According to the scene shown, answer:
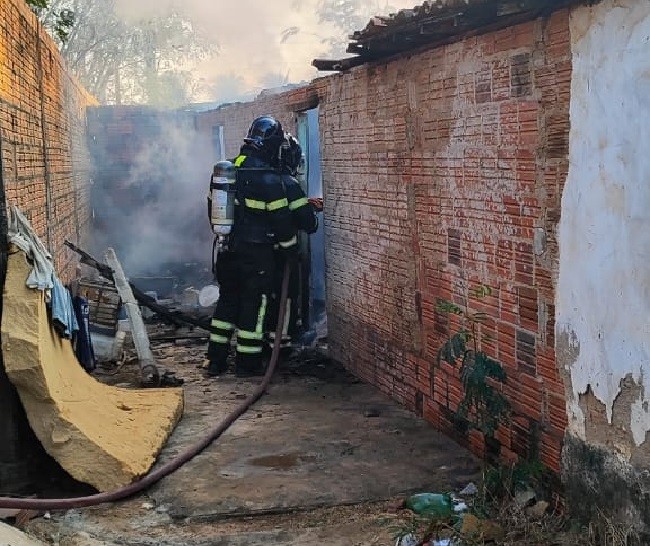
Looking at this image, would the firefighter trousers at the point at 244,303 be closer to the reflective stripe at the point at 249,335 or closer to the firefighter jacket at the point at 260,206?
the reflective stripe at the point at 249,335

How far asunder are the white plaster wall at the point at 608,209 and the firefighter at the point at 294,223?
14.3 feet

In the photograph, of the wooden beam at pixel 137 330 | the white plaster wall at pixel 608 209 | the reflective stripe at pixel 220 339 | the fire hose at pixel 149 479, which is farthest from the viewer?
the reflective stripe at pixel 220 339

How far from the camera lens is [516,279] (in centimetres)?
550

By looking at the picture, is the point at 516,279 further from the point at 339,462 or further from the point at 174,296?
the point at 174,296

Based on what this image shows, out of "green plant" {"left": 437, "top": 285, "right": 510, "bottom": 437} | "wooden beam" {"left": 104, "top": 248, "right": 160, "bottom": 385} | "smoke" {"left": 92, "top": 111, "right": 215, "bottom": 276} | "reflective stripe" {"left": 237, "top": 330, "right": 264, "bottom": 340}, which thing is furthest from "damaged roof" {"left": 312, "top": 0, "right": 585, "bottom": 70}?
"smoke" {"left": 92, "top": 111, "right": 215, "bottom": 276}

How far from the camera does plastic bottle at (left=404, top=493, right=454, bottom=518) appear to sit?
16.7 ft

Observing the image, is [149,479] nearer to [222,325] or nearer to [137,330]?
[137,330]

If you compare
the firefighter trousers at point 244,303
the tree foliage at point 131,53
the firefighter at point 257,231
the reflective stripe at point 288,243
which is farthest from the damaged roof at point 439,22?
the tree foliage at point 131,53

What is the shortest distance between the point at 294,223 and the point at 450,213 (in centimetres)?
287

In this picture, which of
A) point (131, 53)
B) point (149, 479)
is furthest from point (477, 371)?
point (131, 53)

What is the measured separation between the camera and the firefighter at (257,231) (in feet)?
29.0

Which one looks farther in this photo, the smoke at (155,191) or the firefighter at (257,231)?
the smoke at (155,191)

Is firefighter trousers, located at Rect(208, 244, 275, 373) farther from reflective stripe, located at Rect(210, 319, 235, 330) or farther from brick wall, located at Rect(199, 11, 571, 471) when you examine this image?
brick wall, located at Rect(199, 11, 571, 471)

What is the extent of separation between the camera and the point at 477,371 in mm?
5570
